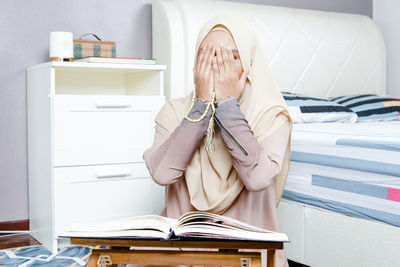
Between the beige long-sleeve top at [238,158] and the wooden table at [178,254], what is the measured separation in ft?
1.07

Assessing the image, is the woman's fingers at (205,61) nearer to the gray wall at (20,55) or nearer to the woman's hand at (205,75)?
the woman's hand at (205,75)

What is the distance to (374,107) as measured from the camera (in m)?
2.81

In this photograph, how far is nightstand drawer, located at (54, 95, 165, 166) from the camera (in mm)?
2230

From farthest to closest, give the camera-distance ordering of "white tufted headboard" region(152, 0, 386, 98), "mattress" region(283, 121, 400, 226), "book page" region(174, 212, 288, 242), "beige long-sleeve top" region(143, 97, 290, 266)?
1. "white tufted headboard" region(152, 0, 386, 98)
2. "mattress" region(283, 121, 400, 226)
3. "beige long-sleeve top" region(143, 97, 290, 266)
4. "book page" region(174, 212, 288, 242)

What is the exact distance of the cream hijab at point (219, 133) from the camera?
140 cm

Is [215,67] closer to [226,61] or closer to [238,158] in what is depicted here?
[226,61]

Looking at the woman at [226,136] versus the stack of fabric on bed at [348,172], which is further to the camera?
the stack of fabric on bed at [348,172]

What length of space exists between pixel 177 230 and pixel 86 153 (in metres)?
1.41

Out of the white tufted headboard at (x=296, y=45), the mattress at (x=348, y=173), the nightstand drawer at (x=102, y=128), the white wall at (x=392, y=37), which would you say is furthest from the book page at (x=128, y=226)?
the white wall at (x=392, y=37)

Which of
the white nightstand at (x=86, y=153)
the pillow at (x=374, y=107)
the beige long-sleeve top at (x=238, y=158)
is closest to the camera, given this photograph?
the beige long-sleeve top at (x=238, y=158)

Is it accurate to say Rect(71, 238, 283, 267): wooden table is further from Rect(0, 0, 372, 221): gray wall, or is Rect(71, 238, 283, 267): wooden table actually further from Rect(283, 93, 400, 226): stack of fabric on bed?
Rect(0, 0, 372, 221): gray wall

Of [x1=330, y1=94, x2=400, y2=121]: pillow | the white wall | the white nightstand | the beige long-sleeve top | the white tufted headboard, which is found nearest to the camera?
the beige long-sleeve top

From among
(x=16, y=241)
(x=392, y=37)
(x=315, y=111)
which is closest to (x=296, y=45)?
(x=315, y=111)

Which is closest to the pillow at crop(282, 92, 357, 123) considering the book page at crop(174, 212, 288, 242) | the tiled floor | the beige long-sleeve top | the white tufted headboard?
the white tufted headboard
